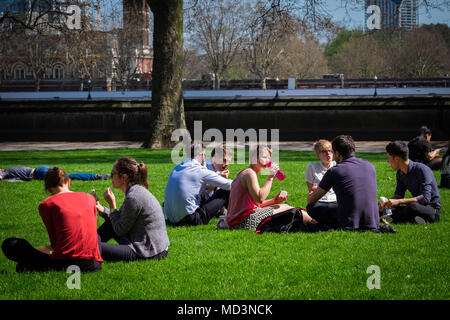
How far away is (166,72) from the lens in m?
19.8

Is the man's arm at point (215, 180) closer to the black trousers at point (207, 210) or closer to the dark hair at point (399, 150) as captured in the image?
the black trousers at point (207, 210)

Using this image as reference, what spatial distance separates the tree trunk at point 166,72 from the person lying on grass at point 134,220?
13.6m

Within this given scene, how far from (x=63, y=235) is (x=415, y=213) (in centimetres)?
450

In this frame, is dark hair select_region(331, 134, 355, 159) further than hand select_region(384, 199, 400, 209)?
No

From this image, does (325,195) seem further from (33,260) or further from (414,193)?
(33,260)

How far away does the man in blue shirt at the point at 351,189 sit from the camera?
6996 millimetres

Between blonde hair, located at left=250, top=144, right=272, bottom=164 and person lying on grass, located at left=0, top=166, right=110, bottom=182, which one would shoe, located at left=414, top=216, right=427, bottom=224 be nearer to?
blonde hair, located at left=250, top=144, right=272, bottom=164

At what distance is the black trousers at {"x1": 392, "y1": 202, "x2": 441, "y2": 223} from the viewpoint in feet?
25.6

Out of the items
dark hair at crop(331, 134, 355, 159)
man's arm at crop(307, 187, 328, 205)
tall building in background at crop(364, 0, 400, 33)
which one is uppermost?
tall building in background at crop(364, 0, 400, 33)

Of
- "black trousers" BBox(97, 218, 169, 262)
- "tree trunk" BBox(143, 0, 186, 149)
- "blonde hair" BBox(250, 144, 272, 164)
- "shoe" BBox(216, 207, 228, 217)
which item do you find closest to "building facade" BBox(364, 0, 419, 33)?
"tree trunk" BBox(143, 0, 186, 149)

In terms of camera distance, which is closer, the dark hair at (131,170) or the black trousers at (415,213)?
the dark hair at (131,170)

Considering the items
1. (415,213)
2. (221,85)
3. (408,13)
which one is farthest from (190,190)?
(221,85)

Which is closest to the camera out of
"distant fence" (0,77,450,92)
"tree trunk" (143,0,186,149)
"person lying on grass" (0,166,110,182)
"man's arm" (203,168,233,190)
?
"man's arm" (203,168,233,190)

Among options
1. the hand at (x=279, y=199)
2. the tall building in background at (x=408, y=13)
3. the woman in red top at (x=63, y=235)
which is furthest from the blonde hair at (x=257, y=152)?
the tall building in background at (x=408, y=13)
